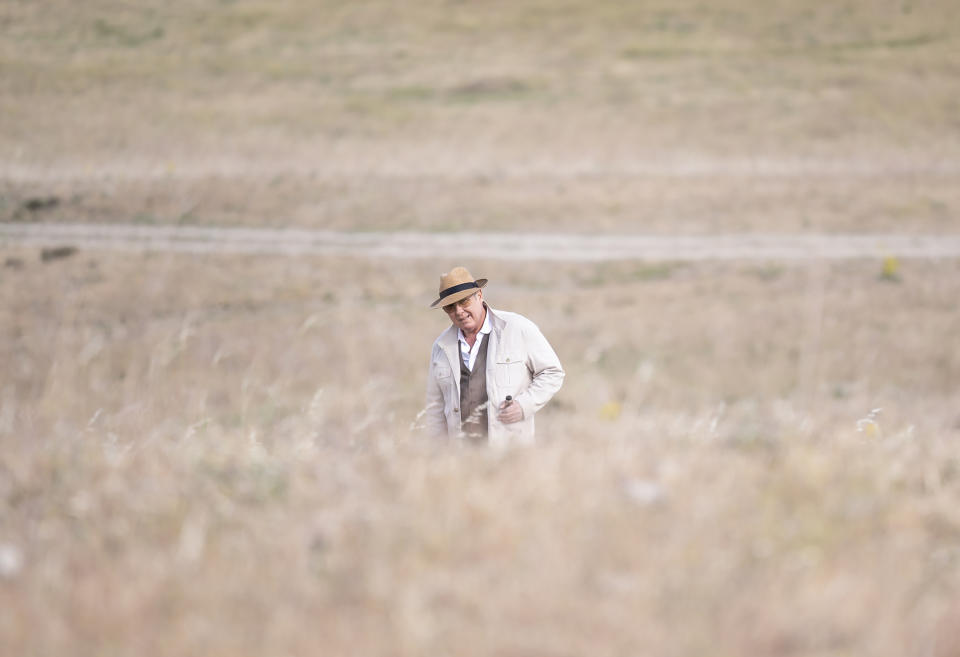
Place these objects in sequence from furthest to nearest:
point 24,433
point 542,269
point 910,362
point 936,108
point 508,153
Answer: point 936,108
point 508,153
point 542,269
point 910,362
point 24,433

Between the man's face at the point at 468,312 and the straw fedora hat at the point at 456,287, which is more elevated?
the straw fedora hat at the point at 456,287

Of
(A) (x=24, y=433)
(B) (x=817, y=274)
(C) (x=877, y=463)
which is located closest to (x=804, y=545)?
(C) (x=877, y=463)

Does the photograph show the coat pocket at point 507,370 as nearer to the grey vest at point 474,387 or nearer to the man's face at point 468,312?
the grey vest at point 474,387

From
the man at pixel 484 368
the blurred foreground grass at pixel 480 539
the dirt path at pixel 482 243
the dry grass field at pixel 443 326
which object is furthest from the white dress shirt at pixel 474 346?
the dirt path at pixel 482 243

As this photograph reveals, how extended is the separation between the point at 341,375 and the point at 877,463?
13.8 meters

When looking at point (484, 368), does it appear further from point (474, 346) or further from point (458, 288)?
point (458, 288)

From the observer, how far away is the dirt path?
977 inches

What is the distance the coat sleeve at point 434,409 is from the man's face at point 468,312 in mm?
244

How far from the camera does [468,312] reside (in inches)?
178

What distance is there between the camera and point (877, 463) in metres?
3.20

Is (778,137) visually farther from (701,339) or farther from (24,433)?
(24,433)

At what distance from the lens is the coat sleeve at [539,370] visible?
178 inches

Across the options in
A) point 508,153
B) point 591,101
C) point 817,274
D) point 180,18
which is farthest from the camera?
point 180,18

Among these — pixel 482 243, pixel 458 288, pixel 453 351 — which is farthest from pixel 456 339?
pixel 482 243
